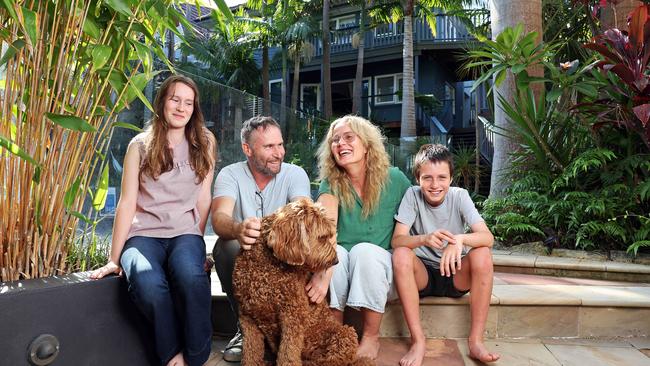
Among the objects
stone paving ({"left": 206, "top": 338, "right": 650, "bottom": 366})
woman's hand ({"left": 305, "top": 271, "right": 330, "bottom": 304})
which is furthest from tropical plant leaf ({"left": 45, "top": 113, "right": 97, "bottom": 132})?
stone paving ({"left": 206, "top": 338, "right": 650, "bottom": 366})

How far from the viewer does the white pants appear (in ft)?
7.48

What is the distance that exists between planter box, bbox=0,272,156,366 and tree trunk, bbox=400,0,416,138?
42.0 ft

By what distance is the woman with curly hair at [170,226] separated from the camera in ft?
6.53

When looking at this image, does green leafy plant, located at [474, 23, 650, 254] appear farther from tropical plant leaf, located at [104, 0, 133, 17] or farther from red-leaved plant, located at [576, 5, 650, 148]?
tropical plant leaf, located at [104, 0, 133, 17]

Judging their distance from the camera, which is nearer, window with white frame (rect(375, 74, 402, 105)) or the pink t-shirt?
the pink t-shirt

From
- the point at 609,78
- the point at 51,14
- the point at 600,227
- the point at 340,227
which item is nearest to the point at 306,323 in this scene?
the point at 340,227

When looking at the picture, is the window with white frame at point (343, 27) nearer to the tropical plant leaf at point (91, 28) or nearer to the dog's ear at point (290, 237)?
the tropical plant leaf at point (91, 28)

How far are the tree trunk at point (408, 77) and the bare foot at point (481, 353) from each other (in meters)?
12.2

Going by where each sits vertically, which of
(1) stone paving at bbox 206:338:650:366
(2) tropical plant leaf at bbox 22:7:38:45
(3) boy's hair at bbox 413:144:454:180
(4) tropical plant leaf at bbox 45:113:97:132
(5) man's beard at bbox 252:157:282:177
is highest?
(2) tropical plant leaf at bbox 22:7:38:45

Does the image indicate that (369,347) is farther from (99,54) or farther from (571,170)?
(571,170)

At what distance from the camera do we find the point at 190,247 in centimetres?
219

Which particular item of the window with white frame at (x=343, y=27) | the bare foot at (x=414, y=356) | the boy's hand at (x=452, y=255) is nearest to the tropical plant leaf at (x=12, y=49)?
the boy's hand at (x=452, y=255)

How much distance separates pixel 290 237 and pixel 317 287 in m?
0.34

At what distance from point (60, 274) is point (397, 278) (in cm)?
159
